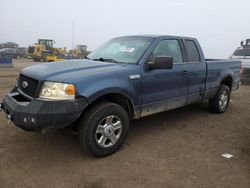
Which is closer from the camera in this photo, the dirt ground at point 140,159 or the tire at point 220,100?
the dirt ground at point 140,159

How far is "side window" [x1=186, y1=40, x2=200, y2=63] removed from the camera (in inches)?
210

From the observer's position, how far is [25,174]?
10.8ft

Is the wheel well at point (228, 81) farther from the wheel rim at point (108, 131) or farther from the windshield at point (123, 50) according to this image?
the wheel rim at point (108, 131)

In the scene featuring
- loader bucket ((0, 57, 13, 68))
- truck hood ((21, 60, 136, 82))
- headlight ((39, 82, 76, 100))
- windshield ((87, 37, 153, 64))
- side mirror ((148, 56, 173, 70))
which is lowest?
loader bucket ((0, 57, 13, 68))

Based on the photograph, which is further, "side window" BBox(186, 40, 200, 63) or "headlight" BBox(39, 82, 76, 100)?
"side window" BBox(186, 40, 200, 63)

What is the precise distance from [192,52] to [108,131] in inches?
106

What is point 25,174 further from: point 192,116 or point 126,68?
point 192,116

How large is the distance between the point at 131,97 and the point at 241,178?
183 centimetres

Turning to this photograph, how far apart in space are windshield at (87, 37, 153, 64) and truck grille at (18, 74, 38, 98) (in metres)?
1.33

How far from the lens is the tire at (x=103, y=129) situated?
356 cm

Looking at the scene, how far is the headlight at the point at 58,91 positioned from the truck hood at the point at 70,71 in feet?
0.25

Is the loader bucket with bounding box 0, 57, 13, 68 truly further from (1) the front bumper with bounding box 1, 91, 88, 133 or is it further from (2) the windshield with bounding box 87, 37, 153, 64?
(1) the front bumper with bounding box 1, 91, 88, 133

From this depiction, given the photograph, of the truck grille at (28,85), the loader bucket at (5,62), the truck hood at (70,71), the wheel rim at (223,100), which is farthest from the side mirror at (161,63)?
the loader bucket at (5,62)

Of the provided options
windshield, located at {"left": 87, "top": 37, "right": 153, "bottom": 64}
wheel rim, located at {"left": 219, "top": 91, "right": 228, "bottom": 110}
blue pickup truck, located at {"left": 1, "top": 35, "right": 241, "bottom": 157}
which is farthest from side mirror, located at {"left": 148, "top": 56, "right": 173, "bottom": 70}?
wheel rim, located at {"left": 219, "top": 91, "right": 228, "bottom": 110}
